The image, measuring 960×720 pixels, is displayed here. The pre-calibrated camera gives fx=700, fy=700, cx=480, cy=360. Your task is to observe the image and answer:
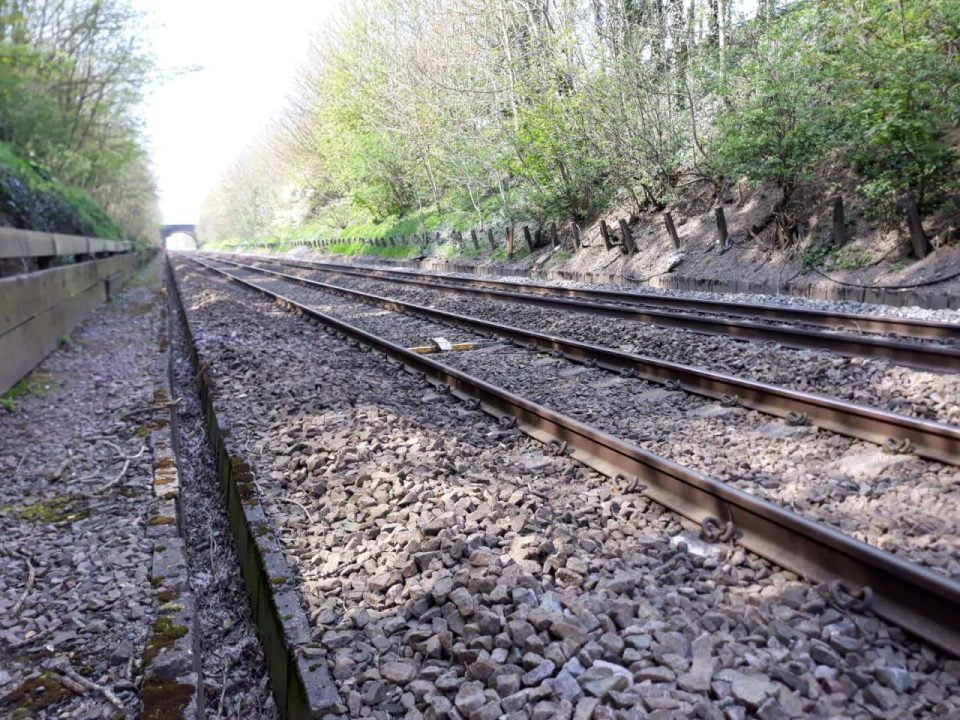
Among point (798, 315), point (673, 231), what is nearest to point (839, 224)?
point (673, 231)

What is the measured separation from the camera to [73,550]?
3592 mm

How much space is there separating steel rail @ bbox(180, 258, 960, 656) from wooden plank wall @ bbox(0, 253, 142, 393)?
5.26 m

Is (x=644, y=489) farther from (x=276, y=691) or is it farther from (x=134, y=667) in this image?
(x=134, y=667)

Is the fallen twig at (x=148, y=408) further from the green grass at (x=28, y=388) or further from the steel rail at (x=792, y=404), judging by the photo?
the steel rail at (x=792, y=404)

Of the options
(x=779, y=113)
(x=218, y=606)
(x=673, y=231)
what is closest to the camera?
(x=218, y=606)

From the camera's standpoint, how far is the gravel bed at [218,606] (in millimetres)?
2744

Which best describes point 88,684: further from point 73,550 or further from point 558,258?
point 558,258

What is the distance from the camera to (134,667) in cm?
264

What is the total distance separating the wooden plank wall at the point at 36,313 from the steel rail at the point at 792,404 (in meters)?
5.47

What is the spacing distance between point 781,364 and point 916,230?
606 cm

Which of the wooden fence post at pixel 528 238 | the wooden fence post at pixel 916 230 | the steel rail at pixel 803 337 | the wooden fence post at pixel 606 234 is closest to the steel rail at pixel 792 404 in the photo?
the steel rail at pixel 803 337

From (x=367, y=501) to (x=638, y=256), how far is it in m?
14.7

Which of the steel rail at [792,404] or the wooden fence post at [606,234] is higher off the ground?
the wooden fence post at [606,234]

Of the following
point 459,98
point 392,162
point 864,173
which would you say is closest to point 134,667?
point 864,173
